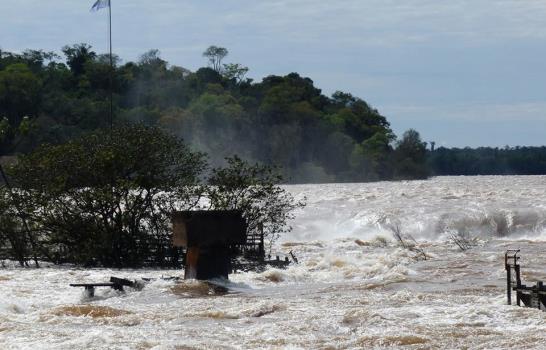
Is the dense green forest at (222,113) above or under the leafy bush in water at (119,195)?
above

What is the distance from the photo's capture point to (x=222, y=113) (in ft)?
533

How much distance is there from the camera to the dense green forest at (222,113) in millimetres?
147625

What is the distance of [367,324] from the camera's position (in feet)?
67.2

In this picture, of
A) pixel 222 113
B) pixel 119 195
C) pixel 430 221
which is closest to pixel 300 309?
pixel 119 195

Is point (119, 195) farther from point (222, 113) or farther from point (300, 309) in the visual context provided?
point (222, 113)

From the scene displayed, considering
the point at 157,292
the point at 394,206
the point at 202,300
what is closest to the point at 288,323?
the point at 202,300

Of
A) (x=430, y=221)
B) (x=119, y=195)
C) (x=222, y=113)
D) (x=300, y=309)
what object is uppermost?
(x=222, y=113)

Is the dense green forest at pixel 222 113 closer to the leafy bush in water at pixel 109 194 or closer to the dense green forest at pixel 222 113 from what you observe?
the dense green forest at pixel 222 113

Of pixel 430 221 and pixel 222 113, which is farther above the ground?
pixel 222 113

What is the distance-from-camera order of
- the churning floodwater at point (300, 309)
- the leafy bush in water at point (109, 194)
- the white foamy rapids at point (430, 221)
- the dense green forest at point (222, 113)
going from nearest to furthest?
the churning floodwater at point (300, 309) → the leafy bush in water at point (109, 194) → the white foamy rapids at point (430, 221) → the dense green forest at point (222, 113)

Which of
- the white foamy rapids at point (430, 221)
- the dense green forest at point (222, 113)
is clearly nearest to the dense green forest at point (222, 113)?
the dense green forest at point (222, 113)

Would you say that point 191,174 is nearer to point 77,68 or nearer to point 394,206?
point 394,206

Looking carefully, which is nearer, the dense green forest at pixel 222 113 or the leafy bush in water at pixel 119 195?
the leafy bush in water at pixel 119 195

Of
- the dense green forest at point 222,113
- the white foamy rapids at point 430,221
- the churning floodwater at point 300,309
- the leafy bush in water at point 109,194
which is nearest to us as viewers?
the churning floodwater at point 300,309
